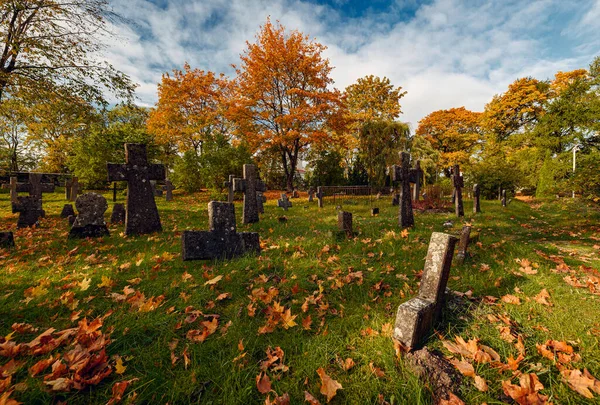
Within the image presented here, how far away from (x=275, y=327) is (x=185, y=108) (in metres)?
27.8

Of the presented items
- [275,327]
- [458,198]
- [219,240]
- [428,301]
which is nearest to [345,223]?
[219,240]

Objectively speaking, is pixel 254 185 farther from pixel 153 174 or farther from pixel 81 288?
pixel 81 288

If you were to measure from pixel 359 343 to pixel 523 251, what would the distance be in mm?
4665

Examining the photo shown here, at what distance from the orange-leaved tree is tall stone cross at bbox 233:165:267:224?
54.9 feet

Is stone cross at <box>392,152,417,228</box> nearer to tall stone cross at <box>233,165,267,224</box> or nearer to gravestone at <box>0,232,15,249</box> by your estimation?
tall stone cross at <box>233,165,267,224</box>

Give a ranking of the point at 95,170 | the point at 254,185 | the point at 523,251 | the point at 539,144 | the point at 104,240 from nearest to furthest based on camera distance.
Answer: the point at 523,251 → the point at 104,240 → the point at 254,185 → the point at 95,170 → the point at 539,144

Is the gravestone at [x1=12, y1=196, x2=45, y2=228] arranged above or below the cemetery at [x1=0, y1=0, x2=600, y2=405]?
above

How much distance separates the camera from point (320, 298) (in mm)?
2889

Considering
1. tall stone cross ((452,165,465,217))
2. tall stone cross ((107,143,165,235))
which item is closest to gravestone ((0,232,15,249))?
tall stone cross ((107,143,165,235))

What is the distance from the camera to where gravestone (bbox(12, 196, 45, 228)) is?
684cm

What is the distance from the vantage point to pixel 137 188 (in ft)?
20.1

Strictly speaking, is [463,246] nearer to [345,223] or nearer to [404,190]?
[345,223]

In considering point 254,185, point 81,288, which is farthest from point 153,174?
point 81,288

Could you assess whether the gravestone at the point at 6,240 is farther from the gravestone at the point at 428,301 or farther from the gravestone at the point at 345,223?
the gravestone at the point at 428,301
